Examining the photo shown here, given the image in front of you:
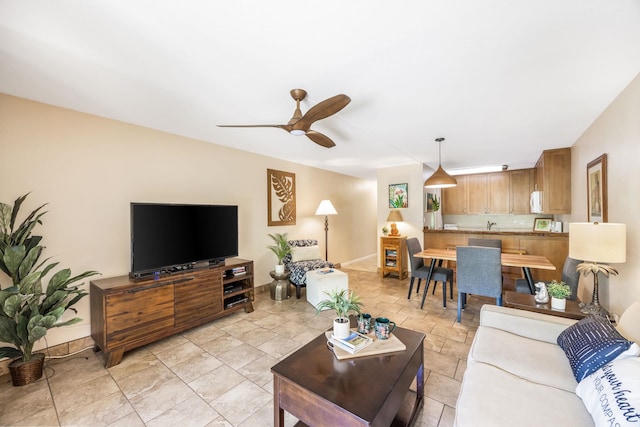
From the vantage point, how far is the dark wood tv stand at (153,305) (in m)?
2.30

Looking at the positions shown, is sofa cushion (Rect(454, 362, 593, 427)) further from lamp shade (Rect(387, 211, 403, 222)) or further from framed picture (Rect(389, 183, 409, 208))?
framed picture (Rect(389, 183, 409, 208))

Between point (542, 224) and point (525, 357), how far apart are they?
5.22m

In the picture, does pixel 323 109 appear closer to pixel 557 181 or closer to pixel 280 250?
pixel 280 250

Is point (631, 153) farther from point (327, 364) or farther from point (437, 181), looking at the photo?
point (327, 364)

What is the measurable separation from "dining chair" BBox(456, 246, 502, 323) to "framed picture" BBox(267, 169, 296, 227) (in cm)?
292

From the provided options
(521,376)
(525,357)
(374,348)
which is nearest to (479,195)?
(525,357)

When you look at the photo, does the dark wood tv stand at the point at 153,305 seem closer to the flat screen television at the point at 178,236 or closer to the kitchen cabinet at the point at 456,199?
the flat screen television at the point at 178,236

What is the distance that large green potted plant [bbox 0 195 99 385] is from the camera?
189cm

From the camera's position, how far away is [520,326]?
75.3 inches

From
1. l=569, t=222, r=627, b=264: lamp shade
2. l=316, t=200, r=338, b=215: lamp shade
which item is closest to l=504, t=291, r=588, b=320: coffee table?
l=569, t=222, r=627, b=264: lamp shade

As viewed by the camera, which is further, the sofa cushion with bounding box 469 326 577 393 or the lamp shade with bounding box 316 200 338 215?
the lamp shade with bounding box 316 200 338 215

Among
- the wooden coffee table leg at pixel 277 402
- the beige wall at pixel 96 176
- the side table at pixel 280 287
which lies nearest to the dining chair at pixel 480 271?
the side table at pixel 280 287

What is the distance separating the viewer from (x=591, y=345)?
1.37 metres

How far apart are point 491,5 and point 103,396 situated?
352cm
